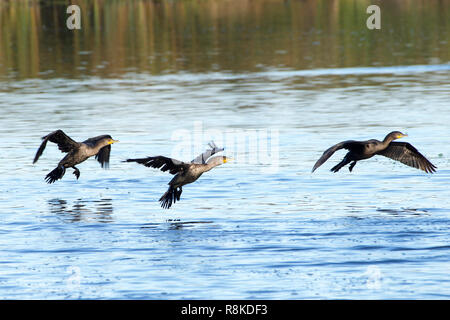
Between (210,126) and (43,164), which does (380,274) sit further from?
(210,126)

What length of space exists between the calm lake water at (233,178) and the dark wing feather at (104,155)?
18.4 inches

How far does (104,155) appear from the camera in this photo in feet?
77.0

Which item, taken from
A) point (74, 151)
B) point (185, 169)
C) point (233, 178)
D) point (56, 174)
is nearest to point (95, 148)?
point (74, 151)

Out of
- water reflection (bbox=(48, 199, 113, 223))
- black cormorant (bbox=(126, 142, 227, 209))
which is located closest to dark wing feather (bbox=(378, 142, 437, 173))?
black cormorant (bbox=(126, 142, 227, 209))

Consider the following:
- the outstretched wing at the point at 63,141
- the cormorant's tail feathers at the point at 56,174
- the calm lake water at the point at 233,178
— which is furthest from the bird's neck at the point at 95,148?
the calm lake water at the point at 233,178

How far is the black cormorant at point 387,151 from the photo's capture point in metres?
20.8

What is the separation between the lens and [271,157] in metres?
25.7

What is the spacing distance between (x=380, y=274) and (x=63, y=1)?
3370 inches

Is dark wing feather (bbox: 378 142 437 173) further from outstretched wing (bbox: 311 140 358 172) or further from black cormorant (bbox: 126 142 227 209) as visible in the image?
black cormorant (bbox: 126 142 227 209)

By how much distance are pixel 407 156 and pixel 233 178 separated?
420 centimetres

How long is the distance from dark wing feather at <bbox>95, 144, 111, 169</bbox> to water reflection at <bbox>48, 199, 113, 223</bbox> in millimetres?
2125

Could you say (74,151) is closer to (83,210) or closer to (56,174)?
(56,174)

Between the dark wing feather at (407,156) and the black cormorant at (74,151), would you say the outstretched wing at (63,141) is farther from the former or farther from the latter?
the dark wing feather at (407,156)

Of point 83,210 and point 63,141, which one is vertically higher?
point 63,141
